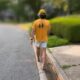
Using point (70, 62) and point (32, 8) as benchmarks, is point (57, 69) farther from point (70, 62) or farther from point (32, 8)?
point (32, 8)

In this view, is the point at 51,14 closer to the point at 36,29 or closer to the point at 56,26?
the point at 56,26

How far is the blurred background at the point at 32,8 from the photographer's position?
37.2m

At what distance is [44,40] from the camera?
11727mm

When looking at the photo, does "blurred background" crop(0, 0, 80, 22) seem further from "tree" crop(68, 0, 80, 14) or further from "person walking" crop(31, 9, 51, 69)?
"person walking" crop(31, 9, 51, 69)

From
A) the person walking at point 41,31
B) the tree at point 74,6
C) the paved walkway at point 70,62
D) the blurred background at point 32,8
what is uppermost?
the person walking at point 41,31

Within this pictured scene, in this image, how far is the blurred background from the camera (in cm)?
3725

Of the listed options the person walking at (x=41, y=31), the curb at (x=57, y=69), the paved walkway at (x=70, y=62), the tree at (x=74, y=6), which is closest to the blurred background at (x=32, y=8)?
the tree at (x=74, y=6)

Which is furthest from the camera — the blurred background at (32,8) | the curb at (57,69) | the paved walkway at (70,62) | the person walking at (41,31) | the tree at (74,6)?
the blurred background at (32,8)

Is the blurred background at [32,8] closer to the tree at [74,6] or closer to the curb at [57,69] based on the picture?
the tree at [74,6]

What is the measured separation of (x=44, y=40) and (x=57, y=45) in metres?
6.10

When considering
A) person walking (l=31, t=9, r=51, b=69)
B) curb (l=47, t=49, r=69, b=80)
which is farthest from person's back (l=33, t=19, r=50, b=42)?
curb (l=47, t=49, r=69, b=80)

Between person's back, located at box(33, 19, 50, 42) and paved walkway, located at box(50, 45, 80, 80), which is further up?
person's back, located at box(33, 19, 50, 42)

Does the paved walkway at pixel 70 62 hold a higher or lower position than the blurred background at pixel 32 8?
higher

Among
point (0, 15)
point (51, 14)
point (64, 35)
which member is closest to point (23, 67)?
point (64, 35)
